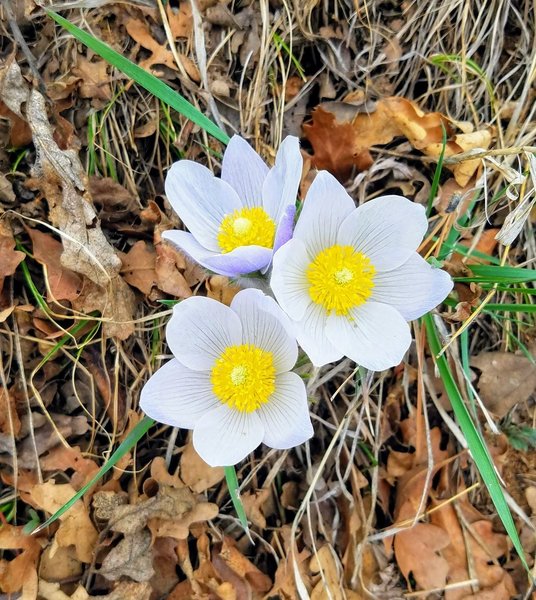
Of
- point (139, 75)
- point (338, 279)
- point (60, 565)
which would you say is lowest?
point (60, 565)

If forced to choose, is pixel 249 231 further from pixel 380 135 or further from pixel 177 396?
pixel 380 135

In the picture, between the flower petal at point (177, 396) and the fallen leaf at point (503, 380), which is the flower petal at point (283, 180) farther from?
the fallen leaf at point (503, 380)

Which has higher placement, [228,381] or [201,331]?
[201,331]

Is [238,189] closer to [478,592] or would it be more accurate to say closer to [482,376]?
[482,376]

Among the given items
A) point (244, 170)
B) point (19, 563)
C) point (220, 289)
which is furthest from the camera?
point (220, 289)

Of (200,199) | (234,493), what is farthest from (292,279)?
(234,493)

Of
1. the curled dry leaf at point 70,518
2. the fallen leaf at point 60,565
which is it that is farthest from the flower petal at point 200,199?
the fallen leaf at point 60,565

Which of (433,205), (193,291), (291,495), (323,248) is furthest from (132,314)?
(433,205)

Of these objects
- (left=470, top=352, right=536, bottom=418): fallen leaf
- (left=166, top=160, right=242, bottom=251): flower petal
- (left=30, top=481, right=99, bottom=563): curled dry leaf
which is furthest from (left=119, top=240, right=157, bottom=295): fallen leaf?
(left=470, top=352, right=536, bottom=418): fallen leaf
